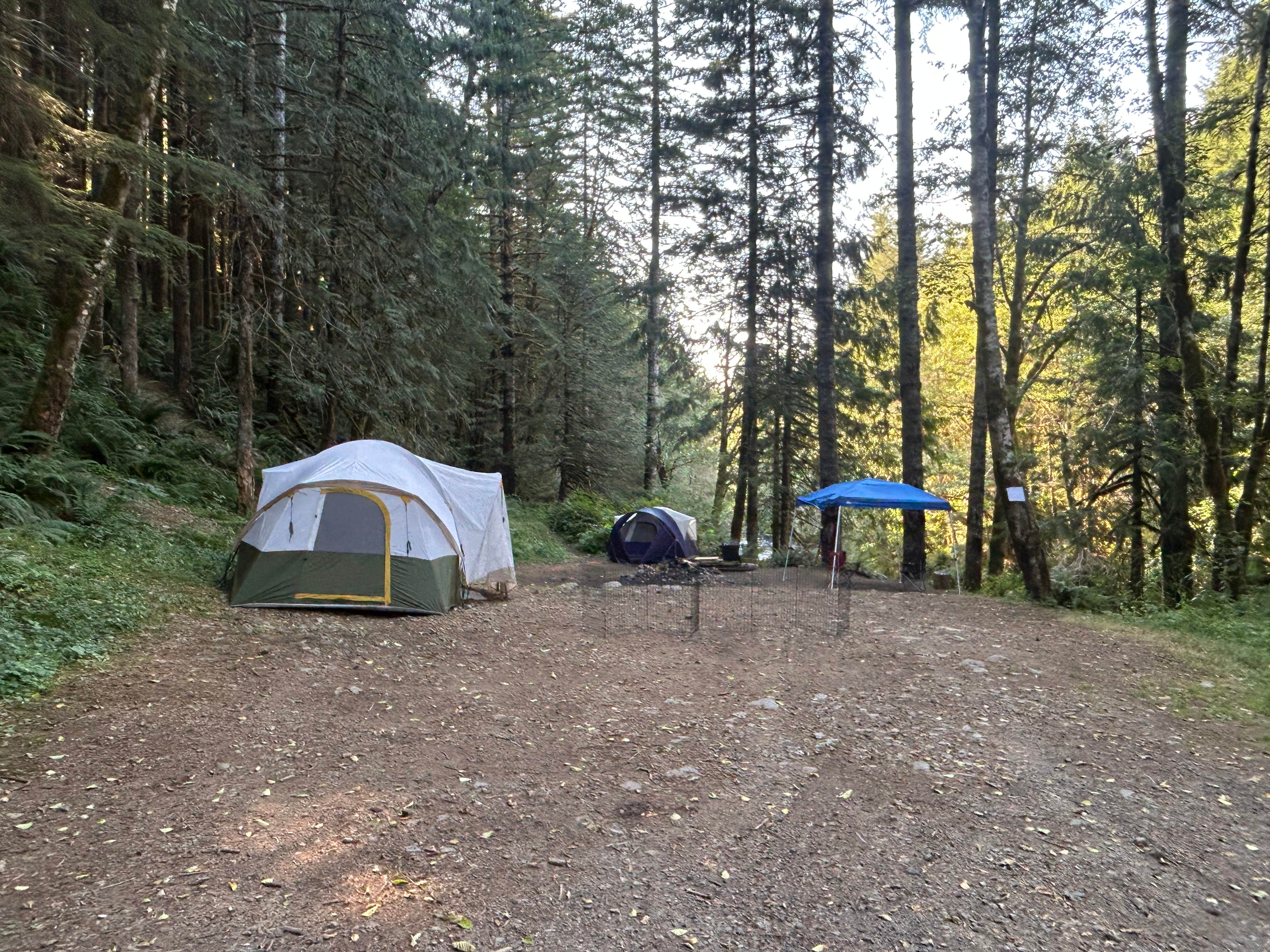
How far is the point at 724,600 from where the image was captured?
1165cm

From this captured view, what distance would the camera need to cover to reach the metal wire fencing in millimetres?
9484

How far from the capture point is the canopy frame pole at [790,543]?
15.1 metres

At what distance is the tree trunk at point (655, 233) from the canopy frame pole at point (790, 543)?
4452mm

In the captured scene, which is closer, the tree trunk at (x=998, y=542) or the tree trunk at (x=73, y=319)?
the tree trunk at (x=73, y=319)

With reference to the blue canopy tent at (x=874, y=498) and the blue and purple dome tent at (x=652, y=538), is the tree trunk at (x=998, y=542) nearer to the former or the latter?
the blue canopy tent at (x=874, y=498)

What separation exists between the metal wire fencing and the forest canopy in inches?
94.5

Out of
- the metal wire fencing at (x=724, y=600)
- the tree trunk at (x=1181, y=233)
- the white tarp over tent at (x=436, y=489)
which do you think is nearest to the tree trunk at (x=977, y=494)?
the metal wire fencing at (x=724, y=600)

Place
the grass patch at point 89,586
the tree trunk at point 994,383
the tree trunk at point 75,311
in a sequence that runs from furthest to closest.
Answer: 1. the tree trunk at point 994,383
2. the tree trunk at point 75,311
3. the grass patch at point 89,586

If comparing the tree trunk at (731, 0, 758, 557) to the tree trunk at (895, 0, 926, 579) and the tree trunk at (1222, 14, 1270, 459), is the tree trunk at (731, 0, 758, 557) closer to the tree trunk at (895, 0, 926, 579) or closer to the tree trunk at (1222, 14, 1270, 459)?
the tree trunk at (895, 0, 926, 579)

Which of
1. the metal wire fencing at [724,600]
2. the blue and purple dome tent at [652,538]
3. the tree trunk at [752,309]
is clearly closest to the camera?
the metal wire fencing at [724,600]

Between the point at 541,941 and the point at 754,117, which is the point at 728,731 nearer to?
the point at 541,941

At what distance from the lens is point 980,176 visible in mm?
12234

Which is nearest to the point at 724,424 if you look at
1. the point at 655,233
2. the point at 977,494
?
the point at 655,233

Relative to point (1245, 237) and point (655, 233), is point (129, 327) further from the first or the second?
point (1245, 237)
